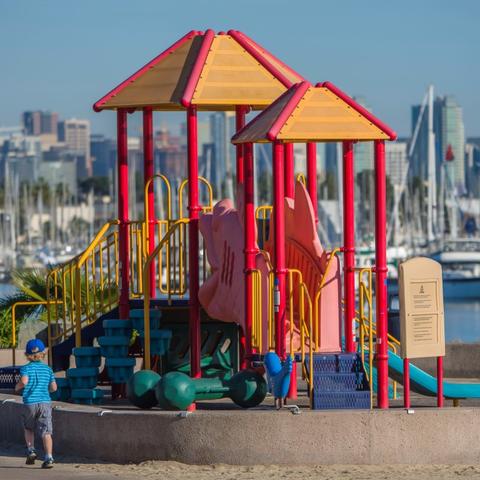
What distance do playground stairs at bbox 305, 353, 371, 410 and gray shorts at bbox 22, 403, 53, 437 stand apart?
110 inches

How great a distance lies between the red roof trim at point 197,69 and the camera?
17578 millimetres

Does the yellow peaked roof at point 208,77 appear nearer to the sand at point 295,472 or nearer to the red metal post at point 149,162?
the red metal post at point 149,162

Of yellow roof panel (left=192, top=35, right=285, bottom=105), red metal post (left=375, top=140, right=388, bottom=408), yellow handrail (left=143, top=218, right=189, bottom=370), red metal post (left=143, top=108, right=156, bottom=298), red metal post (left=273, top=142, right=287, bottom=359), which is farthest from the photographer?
red metal post (left=143, top=108, right=156, bottom=298)

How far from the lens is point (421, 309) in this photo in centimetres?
1616

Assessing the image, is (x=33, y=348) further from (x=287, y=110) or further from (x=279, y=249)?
(x=287, y=110)

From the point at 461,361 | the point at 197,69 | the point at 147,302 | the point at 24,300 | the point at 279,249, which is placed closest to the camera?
the point at 279,249

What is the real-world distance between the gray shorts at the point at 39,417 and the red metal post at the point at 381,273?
11.7 ft

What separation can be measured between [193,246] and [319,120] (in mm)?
2378

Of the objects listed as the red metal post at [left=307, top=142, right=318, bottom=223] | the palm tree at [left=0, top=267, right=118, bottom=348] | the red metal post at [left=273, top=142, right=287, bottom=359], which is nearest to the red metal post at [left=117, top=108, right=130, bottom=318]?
the red metal post at [left=307, top=142, right=318, bottom=223]

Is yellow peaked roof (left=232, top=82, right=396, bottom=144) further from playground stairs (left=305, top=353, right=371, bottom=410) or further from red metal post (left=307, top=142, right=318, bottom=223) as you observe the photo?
red metal post (left=307, top=142, right=318, bottom=223)

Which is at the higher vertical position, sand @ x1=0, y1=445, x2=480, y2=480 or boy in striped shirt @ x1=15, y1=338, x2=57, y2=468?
boy in striped shirt @ x1=15, y1=338, x2=57, y2=468

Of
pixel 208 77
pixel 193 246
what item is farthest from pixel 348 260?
pixel 208 77

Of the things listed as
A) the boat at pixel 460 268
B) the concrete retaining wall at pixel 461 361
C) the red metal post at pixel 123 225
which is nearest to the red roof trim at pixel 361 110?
the red metal post at pixel 123 225

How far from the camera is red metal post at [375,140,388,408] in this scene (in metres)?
16.2
